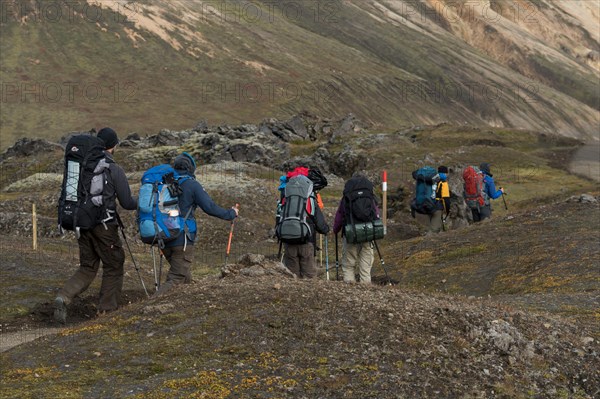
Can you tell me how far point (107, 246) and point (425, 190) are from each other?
51.5ft

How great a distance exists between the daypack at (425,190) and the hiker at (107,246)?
47.8ft

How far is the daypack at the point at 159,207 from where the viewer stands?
53.4 ft

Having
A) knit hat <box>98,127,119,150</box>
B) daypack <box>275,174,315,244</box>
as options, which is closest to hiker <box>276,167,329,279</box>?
daypack <box>275,174,315,244</box>

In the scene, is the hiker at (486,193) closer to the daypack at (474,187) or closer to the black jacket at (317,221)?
the daypack at (474,187)

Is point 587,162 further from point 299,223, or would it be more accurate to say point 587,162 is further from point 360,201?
point 299,223

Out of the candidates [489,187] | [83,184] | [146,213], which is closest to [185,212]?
[146,213]

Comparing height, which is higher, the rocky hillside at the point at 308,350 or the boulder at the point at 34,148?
the boulder at the point at 34,148

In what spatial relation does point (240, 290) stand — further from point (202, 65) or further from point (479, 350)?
point (202, 65)

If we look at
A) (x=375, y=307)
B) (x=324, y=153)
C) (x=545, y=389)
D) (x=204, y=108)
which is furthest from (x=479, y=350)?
(x=204, y=108)

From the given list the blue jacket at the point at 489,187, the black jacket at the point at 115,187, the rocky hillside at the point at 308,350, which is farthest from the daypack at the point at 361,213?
the blue jacket at the point at 489,187

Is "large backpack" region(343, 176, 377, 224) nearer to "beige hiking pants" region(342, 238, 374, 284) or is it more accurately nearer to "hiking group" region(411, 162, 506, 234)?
"beige hiking pants" region(342, 238, 374, 284)

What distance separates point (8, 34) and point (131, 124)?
61927 millimetres

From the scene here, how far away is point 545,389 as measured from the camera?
11.6 meters

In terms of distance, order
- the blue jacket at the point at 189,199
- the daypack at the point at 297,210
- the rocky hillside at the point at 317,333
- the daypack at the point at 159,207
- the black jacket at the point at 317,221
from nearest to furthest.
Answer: the rocky hillside at the point at 317,333 → the daypack at the point at 159,207 → the blue jacket at the point at 189,199 → the daypack at the point at 297,210 → the black jacket at the point at 317,221
